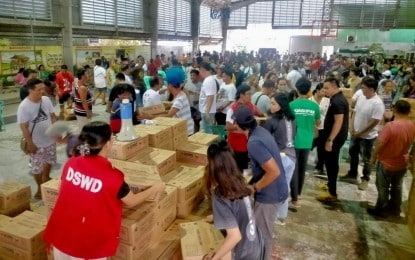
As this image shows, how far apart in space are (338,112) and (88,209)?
10.6 feet

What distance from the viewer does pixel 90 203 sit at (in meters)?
1.71

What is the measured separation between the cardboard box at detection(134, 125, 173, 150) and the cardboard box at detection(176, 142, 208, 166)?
11cm

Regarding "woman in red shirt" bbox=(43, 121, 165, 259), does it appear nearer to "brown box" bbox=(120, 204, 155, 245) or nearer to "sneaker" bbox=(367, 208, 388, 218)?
"brown box" bbox=(120, 204, 155, 245)

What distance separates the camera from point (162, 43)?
17.0m

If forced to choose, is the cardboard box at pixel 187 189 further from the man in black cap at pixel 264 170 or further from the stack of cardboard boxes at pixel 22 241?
the stack of cardboard boxes at pixel 22 241

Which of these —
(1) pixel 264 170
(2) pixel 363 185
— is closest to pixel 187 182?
(1) pixel 264 170

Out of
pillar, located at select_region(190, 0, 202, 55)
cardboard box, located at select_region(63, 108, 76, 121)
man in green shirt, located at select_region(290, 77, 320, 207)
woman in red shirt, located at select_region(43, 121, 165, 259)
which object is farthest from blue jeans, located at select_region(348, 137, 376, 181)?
pillar, located at select_region(190, 0, 202, 55)

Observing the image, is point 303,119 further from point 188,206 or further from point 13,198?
point 13,198

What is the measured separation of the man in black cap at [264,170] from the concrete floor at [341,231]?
0.87 metres

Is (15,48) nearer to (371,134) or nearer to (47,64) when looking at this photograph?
(47,64)

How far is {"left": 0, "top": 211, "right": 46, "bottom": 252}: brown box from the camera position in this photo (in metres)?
2.33

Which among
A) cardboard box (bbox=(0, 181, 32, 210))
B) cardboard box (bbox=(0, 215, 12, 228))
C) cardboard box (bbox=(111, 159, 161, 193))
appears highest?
cardboard box (bbox=(111, 159, 161, 193))

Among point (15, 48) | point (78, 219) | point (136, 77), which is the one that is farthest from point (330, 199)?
point (15, 48)

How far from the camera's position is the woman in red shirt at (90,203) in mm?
1711
